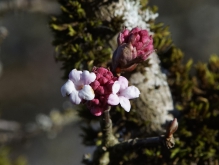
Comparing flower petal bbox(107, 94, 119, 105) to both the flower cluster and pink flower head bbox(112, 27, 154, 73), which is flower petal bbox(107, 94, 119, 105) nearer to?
the flower cluster

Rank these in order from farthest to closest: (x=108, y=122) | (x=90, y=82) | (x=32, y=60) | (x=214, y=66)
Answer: (x=32, y=60) → (x=214, y=66) → (x=108, y=122) → (x=90, y=82)

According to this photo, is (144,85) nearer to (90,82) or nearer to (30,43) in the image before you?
(90,82)

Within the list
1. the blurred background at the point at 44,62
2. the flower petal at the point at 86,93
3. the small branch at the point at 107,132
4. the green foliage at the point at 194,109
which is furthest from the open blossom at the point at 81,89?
the blurred background at the point at 44,62

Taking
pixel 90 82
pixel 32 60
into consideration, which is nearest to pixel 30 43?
pixel 32 60

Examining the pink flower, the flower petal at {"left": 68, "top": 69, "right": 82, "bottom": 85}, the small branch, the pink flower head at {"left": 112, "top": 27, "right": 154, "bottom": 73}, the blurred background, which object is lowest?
the small branch

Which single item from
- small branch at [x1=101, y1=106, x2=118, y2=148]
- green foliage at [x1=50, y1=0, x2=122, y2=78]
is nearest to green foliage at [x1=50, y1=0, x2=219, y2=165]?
green foliage at [x1=50, y1=0, x2=122, y2=78]

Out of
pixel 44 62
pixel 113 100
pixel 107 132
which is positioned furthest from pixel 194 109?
pixel 44 62

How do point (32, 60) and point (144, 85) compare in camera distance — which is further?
point (32, 60)
